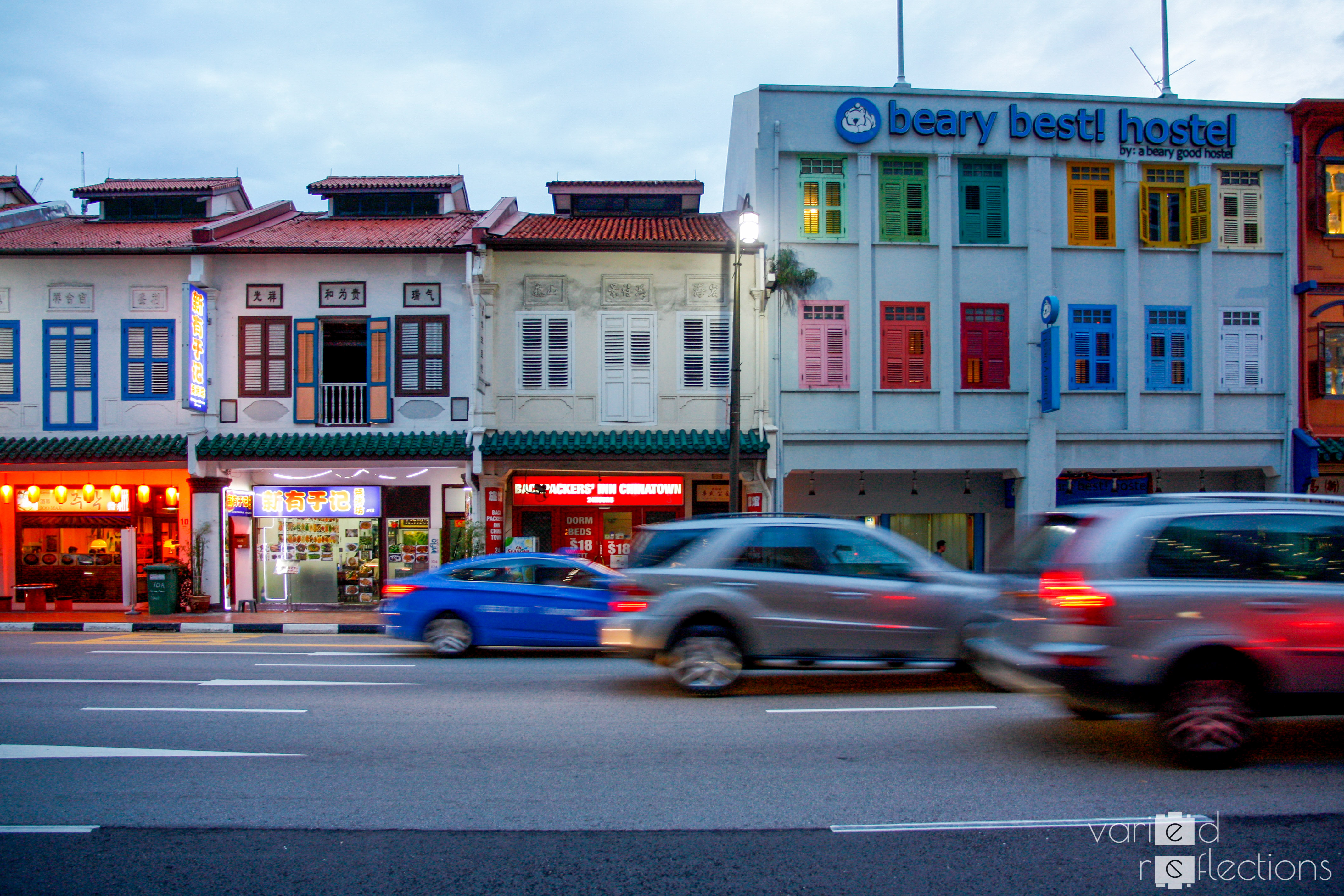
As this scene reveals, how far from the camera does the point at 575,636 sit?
451 inches

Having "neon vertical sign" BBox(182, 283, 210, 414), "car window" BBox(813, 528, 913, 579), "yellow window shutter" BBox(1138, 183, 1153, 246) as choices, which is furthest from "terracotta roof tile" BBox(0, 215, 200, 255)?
"yellow window shutter" BBox(1138, 183, 1153, 246)

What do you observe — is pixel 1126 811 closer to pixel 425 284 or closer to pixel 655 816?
pixel 655 816

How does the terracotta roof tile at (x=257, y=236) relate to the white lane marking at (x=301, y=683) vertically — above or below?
above

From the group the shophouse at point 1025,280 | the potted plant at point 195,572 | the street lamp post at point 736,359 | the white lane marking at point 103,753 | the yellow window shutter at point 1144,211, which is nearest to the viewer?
the white lane marking at point 103,753

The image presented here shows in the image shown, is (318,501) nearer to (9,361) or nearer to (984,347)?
(9,361)

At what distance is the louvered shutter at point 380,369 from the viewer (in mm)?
17797

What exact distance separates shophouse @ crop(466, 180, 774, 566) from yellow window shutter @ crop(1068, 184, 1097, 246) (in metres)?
7.02

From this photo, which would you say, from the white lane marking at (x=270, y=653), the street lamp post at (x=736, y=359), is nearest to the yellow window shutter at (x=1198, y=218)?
the street lamp post at (x=736, y=359)

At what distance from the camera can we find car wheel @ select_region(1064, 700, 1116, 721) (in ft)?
21.7

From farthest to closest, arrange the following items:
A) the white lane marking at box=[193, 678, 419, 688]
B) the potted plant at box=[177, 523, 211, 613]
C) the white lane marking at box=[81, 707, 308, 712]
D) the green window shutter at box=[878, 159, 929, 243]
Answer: the green window shutter at box=[878, 159, 929, 243], the potted plant at box=[177, 523, 211, 613], the white lane marking at box=[193, 678, 419, 688], the white lane marking at box=[81, 707, 308, 712]

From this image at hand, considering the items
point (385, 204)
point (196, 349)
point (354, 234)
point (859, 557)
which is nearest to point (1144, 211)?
point (859, 557)

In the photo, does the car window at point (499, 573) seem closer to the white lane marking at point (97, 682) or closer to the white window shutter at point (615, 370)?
the white lane marking at point (97, 682)

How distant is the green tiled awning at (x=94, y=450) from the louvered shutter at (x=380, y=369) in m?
3.77

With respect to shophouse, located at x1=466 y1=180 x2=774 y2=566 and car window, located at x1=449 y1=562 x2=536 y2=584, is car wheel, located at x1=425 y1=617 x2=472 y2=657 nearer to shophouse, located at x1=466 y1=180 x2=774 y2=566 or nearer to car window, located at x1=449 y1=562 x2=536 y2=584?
car window, located at x1=449 y1=562 x2=536 y2=584
